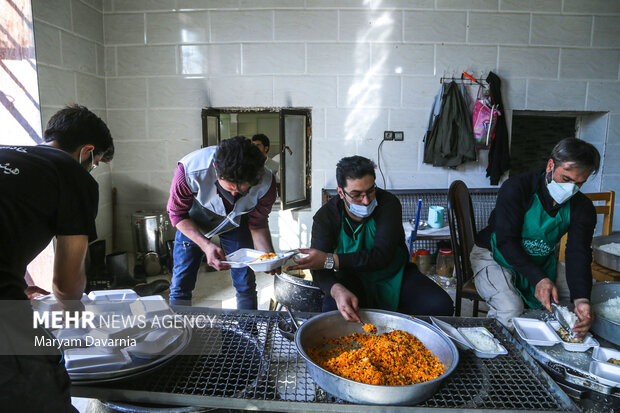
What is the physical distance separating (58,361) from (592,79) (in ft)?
16.4

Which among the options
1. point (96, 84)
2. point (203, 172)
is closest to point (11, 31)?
point (96, 84)

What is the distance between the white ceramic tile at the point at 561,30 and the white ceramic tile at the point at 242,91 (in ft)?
8.88

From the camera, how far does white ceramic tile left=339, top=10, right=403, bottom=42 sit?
4.05 metres

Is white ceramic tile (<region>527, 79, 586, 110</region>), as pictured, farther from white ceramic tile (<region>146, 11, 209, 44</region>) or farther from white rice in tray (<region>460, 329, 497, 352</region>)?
white rice in tray (<region>460, 329, 497, 352</region>)

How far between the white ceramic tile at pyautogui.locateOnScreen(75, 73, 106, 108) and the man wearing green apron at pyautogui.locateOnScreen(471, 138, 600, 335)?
12.0 feet

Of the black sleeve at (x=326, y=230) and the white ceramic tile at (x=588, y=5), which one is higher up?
the white ceramic tile at (x=588, y=5)

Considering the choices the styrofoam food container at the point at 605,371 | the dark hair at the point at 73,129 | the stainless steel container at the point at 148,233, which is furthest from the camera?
the stainless steel container at the point at 148,233

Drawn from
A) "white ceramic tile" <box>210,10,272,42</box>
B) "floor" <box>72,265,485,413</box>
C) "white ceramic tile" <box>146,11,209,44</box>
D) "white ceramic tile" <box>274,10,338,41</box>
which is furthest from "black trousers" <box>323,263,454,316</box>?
"white ceramic tile" <box>146,11,209,44</box>

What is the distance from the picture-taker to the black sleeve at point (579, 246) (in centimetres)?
180

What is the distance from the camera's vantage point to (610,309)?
1.46m

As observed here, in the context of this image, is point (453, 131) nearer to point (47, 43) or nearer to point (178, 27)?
point (178, 27)

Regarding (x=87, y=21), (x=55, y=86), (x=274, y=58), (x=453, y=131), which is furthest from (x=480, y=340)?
(x=87, y=21)

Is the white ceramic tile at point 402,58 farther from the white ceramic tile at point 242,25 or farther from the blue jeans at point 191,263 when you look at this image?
the blue jeans at point 191,263

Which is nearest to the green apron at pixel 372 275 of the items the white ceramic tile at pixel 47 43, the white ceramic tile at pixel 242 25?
the white ceramic tile at pixel 242 25
